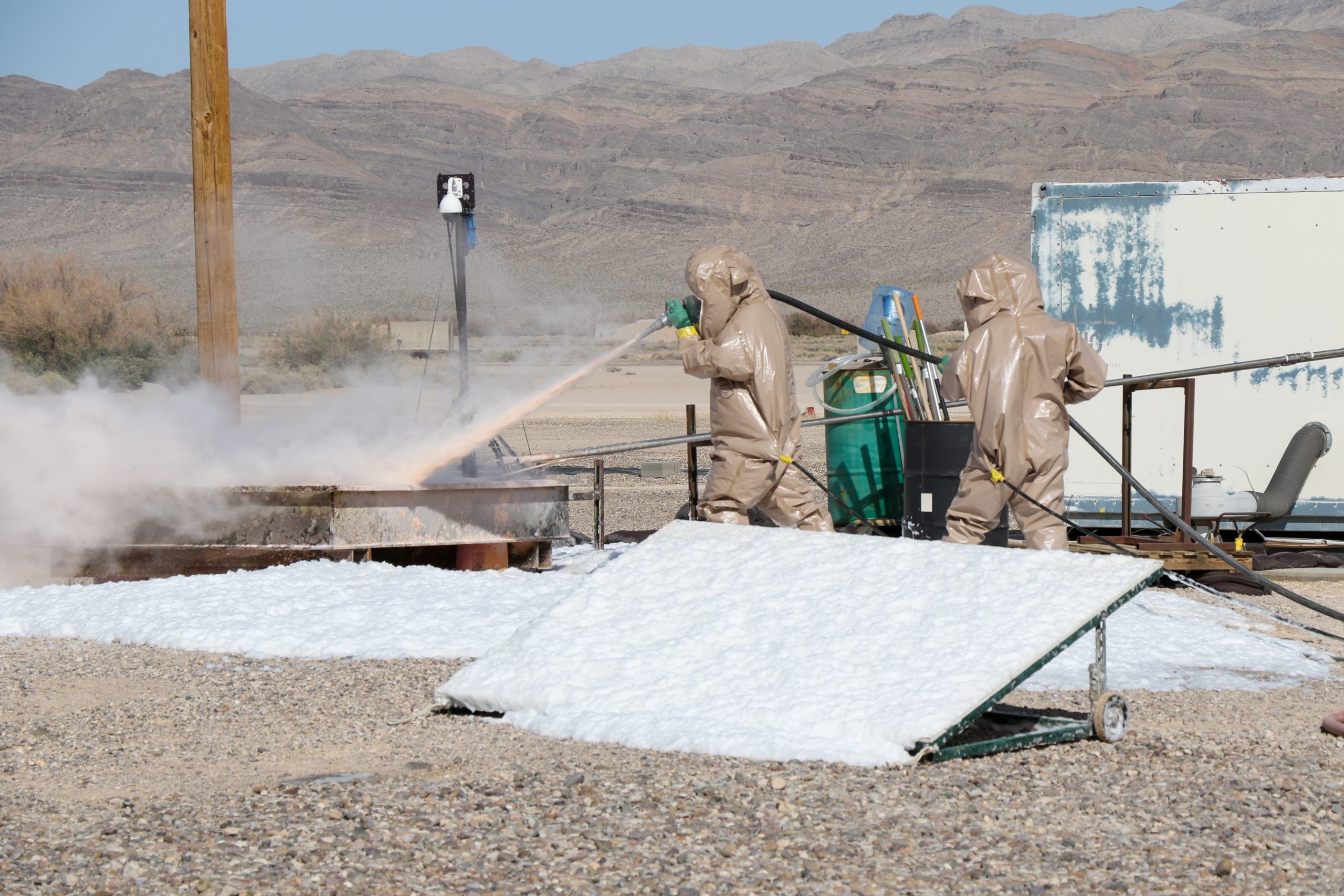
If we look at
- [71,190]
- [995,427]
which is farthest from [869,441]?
[71,190]

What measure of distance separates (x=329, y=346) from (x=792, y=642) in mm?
26091

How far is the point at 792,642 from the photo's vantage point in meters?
4.91

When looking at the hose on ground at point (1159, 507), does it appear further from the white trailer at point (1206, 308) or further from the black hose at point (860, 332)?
the white trailer at point (1206, 308)

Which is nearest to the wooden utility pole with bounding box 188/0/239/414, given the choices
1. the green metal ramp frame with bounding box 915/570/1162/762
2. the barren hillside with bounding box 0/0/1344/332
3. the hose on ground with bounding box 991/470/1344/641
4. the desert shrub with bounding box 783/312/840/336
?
the hose on ground with bounding box 991/470/1344/641

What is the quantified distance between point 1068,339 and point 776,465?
64.9 inches

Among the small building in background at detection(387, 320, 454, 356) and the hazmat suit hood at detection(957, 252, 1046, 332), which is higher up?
the hazmat suit hood at detection(957, 252, 1046, 332)

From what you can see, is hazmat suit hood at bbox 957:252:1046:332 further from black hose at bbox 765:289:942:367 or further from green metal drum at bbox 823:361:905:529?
green metal drum at bbox 823:361:905:529

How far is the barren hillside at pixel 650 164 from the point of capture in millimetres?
72375

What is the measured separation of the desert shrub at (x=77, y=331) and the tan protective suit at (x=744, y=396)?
16923mm

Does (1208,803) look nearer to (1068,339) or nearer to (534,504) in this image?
(1068,339)

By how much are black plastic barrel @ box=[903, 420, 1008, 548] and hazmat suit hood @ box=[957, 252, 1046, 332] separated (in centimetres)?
111

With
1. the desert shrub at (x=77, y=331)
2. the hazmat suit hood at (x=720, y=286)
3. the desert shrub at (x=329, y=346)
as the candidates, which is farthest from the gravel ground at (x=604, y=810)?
the desert shrub at (x=329, y=346)

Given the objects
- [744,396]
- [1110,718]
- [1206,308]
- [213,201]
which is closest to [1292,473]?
[1206,308]

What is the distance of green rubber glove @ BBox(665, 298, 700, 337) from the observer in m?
7.70
